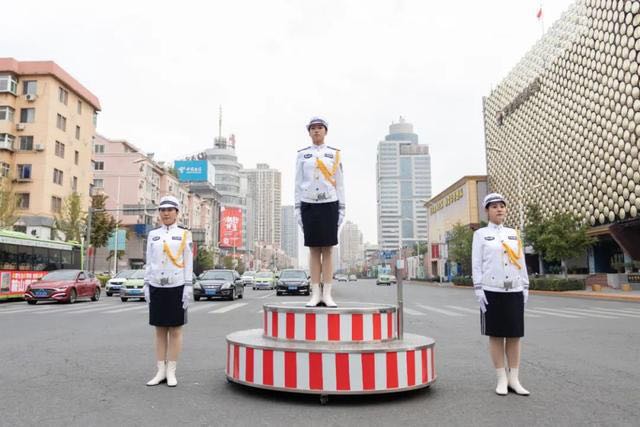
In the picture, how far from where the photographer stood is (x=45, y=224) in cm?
3872

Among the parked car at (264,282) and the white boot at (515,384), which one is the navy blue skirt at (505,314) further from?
the parked car at (264,282)

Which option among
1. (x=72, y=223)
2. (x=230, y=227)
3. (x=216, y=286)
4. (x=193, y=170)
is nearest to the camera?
(x=216, y=286)

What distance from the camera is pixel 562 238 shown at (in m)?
32.3

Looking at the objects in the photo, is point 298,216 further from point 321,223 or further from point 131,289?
point 131,289

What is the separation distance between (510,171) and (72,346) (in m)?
60.6

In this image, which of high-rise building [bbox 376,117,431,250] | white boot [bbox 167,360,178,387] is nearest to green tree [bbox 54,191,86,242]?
white boot [bbox 167,360,178,387]

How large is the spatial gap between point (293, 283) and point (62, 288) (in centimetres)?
1019

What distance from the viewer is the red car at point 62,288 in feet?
62.1

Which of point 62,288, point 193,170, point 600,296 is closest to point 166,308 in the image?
point 62,288

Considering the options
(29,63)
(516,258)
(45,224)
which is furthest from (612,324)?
(29,63)

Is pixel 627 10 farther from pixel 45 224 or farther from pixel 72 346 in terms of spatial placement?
pixel 45 224

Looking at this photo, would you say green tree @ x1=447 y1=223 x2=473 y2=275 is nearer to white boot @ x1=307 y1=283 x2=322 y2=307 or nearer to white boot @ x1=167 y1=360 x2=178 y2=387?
white boot @ x1=307 y1=283 x2=322 y2=307

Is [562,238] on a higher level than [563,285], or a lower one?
higher

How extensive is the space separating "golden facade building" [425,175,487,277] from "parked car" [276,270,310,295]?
34449 mm
